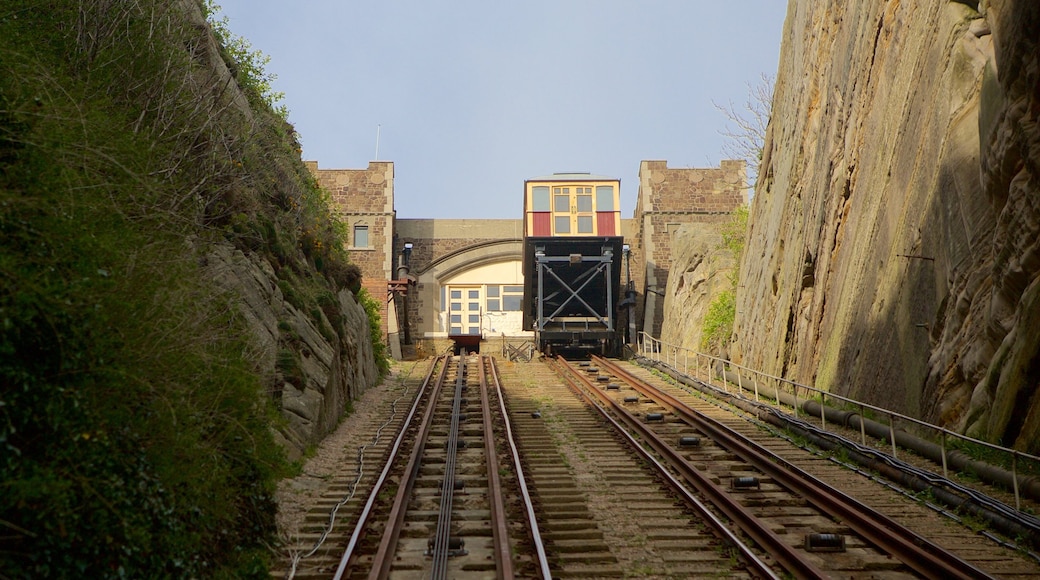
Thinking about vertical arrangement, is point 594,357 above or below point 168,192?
below

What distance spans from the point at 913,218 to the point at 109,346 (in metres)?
9.80

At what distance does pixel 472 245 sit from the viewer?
33281 millimetres

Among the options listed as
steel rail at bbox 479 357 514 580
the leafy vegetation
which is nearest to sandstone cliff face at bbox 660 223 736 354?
steel rail at bbox 479 357 514 580

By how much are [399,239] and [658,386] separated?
18.1m

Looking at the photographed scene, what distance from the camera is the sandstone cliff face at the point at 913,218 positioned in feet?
25.8

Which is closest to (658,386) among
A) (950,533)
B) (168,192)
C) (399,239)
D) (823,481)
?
(823,481)

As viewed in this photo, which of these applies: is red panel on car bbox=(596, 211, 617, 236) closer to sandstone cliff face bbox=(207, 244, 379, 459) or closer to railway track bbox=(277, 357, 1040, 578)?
sandstone cliff face bbox=(207, 244, 379, 459)

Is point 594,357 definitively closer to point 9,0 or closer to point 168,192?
point 168,192

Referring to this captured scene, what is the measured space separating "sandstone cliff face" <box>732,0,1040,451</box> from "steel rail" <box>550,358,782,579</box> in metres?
2.86

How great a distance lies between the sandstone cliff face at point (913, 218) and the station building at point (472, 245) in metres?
14.4

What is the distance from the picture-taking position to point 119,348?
4.83 m

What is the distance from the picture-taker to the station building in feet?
105

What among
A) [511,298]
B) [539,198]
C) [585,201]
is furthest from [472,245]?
[585,201]

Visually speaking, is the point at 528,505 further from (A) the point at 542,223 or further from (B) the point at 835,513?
(A) the point at 542,223
